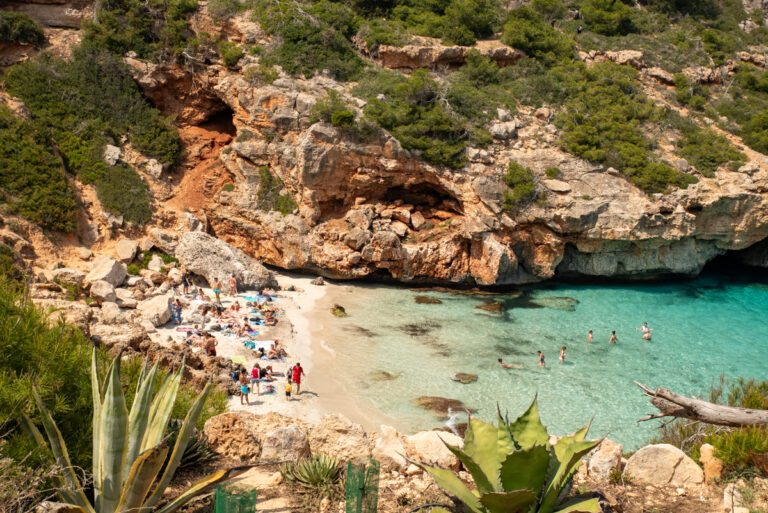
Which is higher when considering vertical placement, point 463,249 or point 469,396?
point 463,249

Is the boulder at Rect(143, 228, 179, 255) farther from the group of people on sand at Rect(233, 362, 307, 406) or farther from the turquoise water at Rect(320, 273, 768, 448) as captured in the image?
the group of people on sand at Rect(233, 362, 307, 406)

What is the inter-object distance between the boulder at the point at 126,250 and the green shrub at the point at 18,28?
1206cm

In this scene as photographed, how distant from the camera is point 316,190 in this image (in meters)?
23.3

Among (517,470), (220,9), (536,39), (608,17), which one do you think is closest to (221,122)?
(220,9)

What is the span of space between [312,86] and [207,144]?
7042mm

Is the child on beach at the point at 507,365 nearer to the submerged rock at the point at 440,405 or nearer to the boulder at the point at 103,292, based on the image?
the submerged rock at the point at 440,405

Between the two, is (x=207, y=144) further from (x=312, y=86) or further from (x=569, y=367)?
(x=569, y=367)

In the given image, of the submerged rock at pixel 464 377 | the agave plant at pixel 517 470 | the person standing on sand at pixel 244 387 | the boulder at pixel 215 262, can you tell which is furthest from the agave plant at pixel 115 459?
the boulder at pixel 215 262

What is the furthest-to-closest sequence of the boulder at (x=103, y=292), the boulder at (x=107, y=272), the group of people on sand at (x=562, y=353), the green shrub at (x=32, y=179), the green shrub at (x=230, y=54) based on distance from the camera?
the green shrub at (x=230, y=54) < the green shrub at (x=32, y=179) < the boulder at (x=107, y=272) < the boulder at (x=103, y=292) < the group of people on sand at (x=562, y=353)

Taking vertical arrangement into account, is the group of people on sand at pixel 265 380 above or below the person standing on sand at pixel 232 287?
below

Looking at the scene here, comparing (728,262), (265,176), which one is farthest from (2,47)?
(728,262)

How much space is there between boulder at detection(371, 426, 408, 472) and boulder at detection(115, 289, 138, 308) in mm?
14384

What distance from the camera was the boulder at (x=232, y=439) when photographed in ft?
16.0

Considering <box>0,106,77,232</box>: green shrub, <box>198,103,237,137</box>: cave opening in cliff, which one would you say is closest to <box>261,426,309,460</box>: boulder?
<box>0,106,77,232</box>: green shrub
